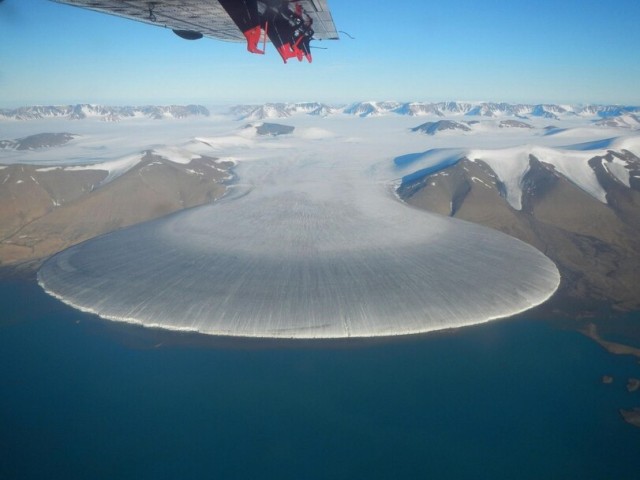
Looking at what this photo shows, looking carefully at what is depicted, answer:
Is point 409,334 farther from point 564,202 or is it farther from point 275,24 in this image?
point 564,202

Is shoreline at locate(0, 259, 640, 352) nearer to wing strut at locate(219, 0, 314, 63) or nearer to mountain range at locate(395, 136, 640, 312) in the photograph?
mountain range at locate(395, 136, 640, 312)

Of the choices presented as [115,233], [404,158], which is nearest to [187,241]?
[115,233]

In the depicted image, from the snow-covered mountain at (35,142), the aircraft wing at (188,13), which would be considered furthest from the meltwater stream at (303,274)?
the snow-covered mountain at (35,142)

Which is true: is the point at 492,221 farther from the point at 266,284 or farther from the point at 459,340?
the point at 266,284

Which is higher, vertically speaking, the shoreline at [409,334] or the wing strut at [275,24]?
the wing strut at [275,24]

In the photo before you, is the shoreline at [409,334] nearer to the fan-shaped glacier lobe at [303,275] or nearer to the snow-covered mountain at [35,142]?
the fan-shaped glacier lobe at [303,275]

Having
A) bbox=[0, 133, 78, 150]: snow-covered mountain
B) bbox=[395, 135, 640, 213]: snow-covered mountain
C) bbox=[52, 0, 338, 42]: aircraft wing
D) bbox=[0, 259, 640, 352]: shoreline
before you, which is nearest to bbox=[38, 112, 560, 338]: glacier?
bbox=[0, 259, 640, 352]: shoreline

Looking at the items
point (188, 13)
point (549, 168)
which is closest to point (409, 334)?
point (188, 13)
